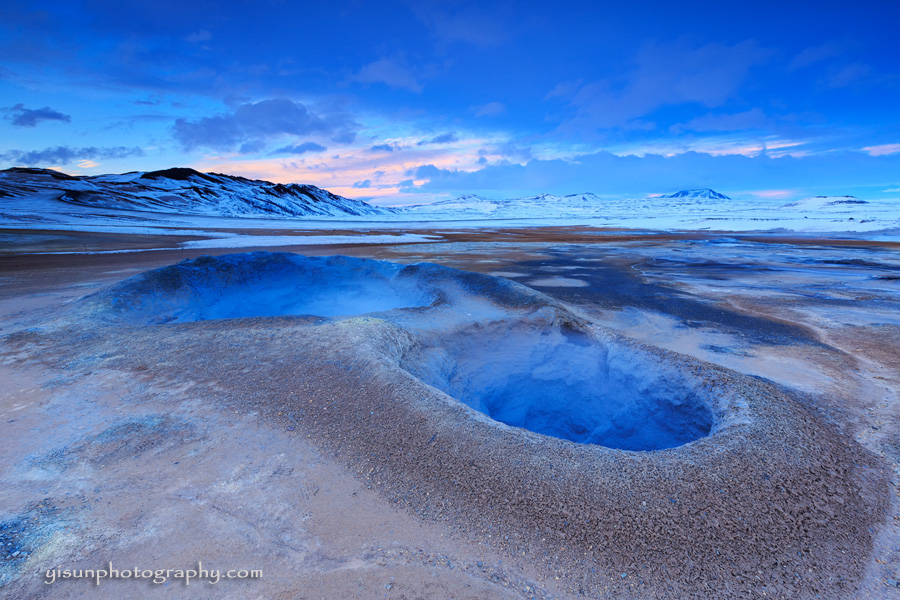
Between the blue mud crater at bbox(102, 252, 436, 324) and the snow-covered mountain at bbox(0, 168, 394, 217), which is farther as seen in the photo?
the snow-covered mountain at bbox(0, 168, 394, 217)

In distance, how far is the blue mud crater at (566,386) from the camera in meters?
6.02

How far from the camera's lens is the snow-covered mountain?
7175 cm

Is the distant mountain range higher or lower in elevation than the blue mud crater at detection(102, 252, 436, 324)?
higher

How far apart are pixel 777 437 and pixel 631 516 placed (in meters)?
2.14

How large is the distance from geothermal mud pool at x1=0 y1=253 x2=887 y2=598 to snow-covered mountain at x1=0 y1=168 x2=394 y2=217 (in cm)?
8035

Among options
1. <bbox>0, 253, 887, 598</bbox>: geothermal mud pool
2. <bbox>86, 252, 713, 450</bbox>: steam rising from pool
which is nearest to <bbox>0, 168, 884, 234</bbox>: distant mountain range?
<bbox>86, 252, 713, 450</bbox>: steam rising from pool

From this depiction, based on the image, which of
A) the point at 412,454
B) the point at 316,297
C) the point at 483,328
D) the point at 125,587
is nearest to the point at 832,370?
the point at 483,328

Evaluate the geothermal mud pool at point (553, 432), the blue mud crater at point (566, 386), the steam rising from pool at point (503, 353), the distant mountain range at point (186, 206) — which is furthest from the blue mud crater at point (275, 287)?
the distant mountain range at point (186, 206)

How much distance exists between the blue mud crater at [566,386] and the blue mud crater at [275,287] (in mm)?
3007

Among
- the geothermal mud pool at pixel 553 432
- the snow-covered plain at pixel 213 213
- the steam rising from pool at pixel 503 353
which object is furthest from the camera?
the snow-covered plain at pixel 213 213

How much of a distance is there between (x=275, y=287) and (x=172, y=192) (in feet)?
320

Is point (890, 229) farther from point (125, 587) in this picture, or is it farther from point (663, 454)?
point (125, 587)

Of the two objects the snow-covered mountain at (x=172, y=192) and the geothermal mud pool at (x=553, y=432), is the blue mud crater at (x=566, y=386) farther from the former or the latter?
the snow-covered mountain at (x=172, y=192)

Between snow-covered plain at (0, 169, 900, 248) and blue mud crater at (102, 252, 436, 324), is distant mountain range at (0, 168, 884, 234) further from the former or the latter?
blue mud crater at (102, 252, 436, 324)
